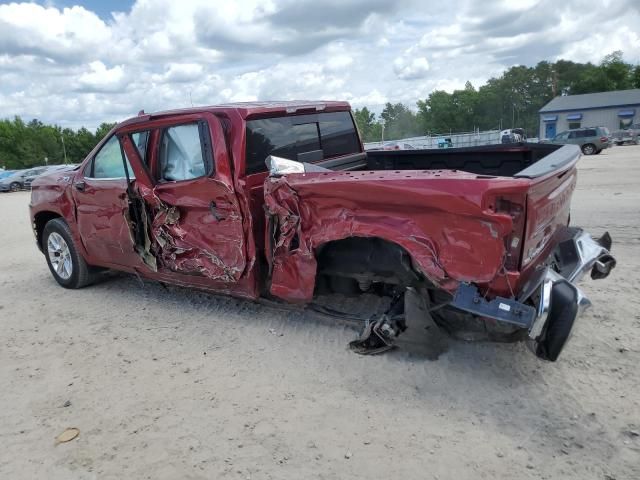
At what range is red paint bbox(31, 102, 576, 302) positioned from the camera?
3.10 meters

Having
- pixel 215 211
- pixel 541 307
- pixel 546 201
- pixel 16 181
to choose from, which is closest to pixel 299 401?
pixel 541 307

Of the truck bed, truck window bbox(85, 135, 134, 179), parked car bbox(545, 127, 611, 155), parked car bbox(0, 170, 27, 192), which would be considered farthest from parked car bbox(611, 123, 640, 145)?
parked car bbox(0, 170, 27, 192)

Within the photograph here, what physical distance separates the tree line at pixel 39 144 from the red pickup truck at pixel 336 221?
206 ft

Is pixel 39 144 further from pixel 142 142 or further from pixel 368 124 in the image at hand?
pixel 142 142

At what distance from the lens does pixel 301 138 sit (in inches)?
190

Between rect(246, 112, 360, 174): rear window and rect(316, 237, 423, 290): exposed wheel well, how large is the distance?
3.16 ft

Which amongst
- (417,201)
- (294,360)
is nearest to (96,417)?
(294,360)

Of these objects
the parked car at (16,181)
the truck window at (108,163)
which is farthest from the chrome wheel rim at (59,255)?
the parked car at (16,181)

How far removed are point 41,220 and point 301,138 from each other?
12.1 feet

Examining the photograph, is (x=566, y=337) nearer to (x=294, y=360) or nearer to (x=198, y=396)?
(x=294, y=360)

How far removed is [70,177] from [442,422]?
4762 millimetres

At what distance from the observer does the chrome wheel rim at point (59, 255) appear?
6102mm

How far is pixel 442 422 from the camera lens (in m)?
3.04

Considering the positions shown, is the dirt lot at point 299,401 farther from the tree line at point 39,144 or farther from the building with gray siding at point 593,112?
the tree line at point 39,144
